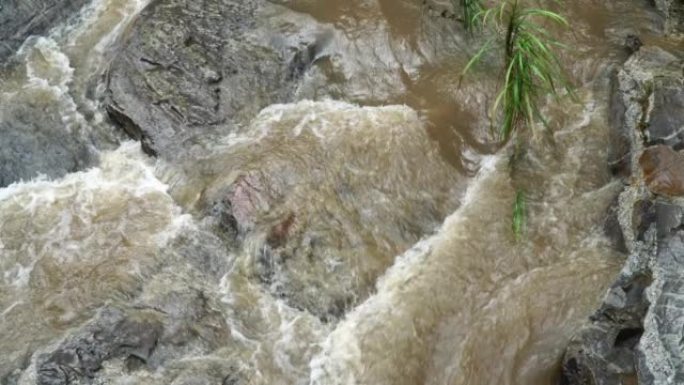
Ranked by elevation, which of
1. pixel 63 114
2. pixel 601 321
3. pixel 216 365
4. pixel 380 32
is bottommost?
pixel 216 365

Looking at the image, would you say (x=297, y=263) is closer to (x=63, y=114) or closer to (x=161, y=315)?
(x=161, y=315)

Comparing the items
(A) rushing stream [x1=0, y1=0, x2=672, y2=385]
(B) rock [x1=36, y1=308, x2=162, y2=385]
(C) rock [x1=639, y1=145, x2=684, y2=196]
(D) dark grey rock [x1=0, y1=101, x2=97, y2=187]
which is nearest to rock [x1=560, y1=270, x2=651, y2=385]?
(A) rushing stream [x1=0, y1=0, x2=672, y2=385]

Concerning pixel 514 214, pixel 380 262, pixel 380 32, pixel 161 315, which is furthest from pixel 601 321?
pixel 380 32

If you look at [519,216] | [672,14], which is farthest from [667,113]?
[672,14]

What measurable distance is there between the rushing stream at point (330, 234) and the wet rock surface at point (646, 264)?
0.22 metres

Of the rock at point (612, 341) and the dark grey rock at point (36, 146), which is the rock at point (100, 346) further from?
the rock at point (612, 341)

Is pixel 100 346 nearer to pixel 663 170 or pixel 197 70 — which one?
pixel 197 70

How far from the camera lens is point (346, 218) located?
4828mm

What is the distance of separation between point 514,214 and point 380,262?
1.06 meters

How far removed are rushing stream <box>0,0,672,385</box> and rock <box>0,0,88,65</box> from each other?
0.72ft

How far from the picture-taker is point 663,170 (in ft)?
15.4

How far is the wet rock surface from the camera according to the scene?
145 inches

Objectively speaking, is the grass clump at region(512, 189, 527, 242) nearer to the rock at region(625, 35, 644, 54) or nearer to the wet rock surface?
the wet rock surface

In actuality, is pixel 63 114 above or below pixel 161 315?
above
